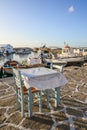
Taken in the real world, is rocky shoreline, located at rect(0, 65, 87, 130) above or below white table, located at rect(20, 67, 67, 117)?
below

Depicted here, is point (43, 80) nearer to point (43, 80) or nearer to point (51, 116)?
point (43, 80)

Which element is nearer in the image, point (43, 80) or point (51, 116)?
point (43, 80)

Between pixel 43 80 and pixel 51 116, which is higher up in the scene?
pixel 43 80

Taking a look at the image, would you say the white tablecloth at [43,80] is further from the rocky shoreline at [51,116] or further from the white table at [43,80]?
the rocky shoreline at [51,116]

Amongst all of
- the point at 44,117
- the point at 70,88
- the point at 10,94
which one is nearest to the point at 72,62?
the point at 70,88

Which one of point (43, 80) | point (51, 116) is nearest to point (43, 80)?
point (43, 80)

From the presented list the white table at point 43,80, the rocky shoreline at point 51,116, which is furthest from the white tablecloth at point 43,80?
the rocky shoreline at point 51,116

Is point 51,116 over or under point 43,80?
under

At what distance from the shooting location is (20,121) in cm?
363

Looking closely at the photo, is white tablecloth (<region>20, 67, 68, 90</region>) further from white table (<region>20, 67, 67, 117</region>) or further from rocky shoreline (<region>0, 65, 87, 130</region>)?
rocky shoreline (<region>0, 65, 87, 130</region>)

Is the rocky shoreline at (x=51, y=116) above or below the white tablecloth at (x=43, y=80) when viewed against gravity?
below

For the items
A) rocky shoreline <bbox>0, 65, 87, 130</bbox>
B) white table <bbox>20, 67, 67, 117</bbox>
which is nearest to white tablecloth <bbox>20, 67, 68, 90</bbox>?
white table <bbox>20, 67, 67, 117</bbox>

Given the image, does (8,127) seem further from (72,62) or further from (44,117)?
(72,62)

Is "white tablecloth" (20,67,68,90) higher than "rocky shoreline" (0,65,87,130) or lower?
higher
